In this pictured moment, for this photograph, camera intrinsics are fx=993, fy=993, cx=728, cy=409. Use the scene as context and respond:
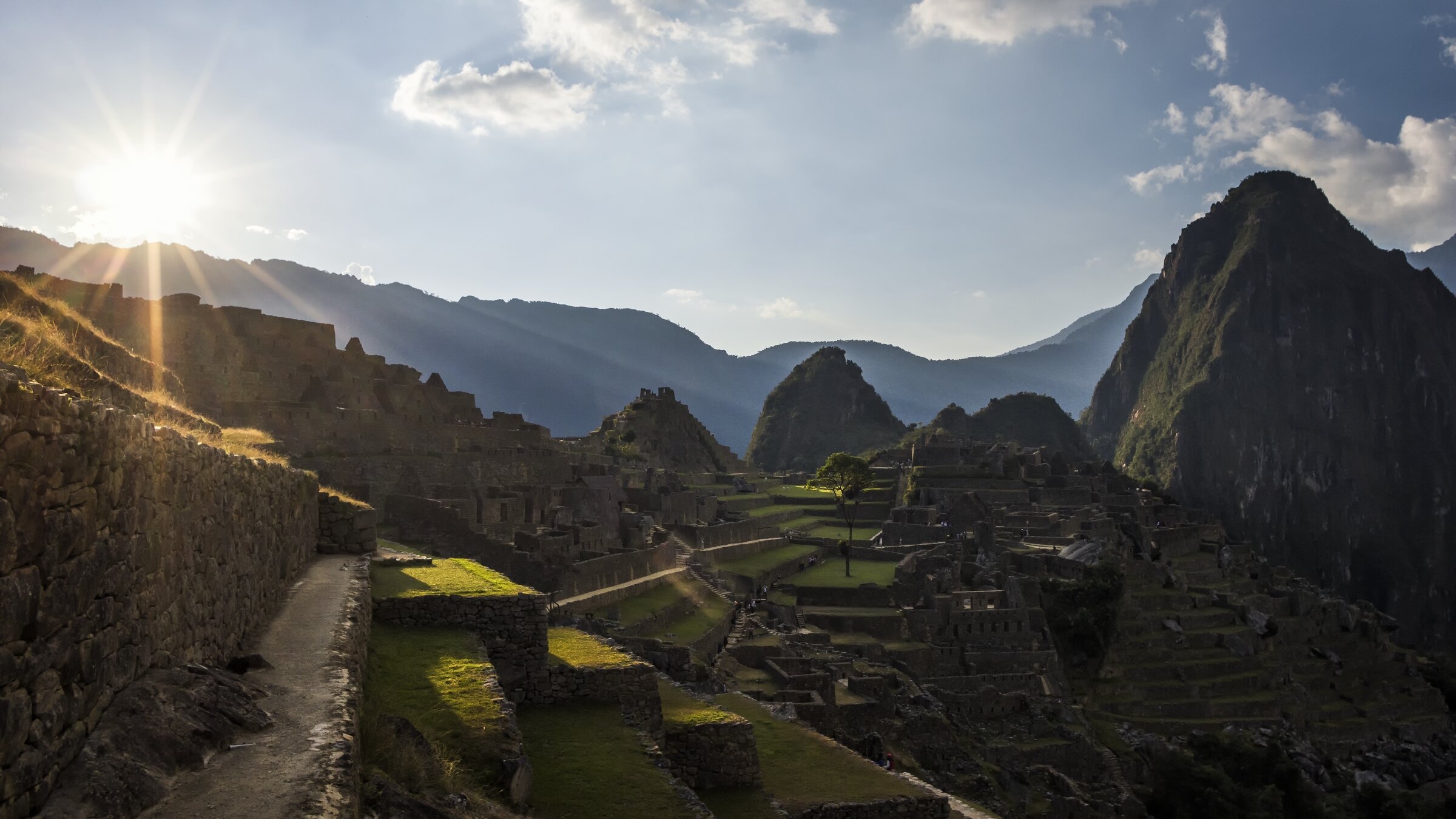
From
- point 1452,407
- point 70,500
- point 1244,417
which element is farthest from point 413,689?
point 1452,407

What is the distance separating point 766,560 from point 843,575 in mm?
3405

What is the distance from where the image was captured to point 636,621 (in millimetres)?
24062

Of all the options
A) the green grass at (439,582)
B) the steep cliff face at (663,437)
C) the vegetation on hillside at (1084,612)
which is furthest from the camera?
the steep cliff face at (663,437)

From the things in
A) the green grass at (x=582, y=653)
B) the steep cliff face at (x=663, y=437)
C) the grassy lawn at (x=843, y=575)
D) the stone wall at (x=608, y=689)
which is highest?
the steep cliff face at (x=663, y=437)

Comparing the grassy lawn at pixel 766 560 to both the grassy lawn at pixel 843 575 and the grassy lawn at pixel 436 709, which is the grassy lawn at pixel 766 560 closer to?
the grassy lawn at pixel 843 575

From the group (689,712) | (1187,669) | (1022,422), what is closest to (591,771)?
(689,712)

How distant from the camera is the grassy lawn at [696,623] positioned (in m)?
24.1

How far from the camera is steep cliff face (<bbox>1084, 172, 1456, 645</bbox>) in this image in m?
158

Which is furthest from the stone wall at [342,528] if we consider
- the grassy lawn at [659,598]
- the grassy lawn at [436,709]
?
the grassy lawn at [659,598]

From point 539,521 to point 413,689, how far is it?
73.8ft

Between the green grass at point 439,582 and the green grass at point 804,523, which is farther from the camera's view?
the green grass at point 804,523

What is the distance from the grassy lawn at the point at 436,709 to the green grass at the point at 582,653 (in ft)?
4.07

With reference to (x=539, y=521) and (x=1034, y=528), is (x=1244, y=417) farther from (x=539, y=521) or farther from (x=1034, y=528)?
(x=539, y=521)

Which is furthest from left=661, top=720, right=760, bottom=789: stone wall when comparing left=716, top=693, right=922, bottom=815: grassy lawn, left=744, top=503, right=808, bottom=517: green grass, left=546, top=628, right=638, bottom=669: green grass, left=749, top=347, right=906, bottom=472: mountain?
left=749, top=347, right=906, bottom=472: mountain
